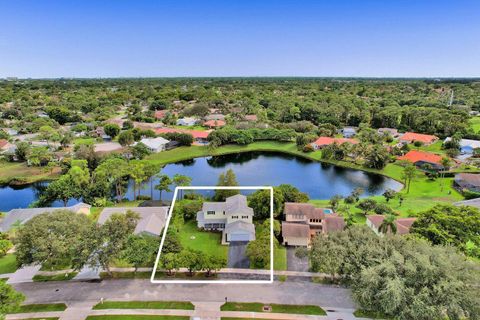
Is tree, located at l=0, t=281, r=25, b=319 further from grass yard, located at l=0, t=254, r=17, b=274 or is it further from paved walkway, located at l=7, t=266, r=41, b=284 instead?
grass yard, located at l=0, t=254, r=17, b=274

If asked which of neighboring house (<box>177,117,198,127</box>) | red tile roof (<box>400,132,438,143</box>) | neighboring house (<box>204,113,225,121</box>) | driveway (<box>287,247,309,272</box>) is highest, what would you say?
neighboring house (<box>204,113,225,121</box>)

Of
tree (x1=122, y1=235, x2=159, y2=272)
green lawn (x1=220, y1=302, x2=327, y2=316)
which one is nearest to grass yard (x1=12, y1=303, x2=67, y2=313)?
tree (x1=122, y1=235, x2=159, y2=272)

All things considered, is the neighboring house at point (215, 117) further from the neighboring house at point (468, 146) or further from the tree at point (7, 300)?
the tree at point (7, 300)

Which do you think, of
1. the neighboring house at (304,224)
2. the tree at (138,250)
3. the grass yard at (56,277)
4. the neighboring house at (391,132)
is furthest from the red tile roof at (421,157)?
the grass yard at (56,277)

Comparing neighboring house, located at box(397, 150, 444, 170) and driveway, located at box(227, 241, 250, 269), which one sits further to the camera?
neighboring house, located at box(397, 150, 444, 170)

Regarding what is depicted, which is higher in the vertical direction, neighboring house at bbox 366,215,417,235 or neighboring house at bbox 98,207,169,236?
neighboring house at bbox 366,215,417,235

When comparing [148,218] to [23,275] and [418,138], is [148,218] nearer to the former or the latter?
[23,275]

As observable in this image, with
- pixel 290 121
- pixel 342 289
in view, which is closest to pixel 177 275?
pixel 342 289
